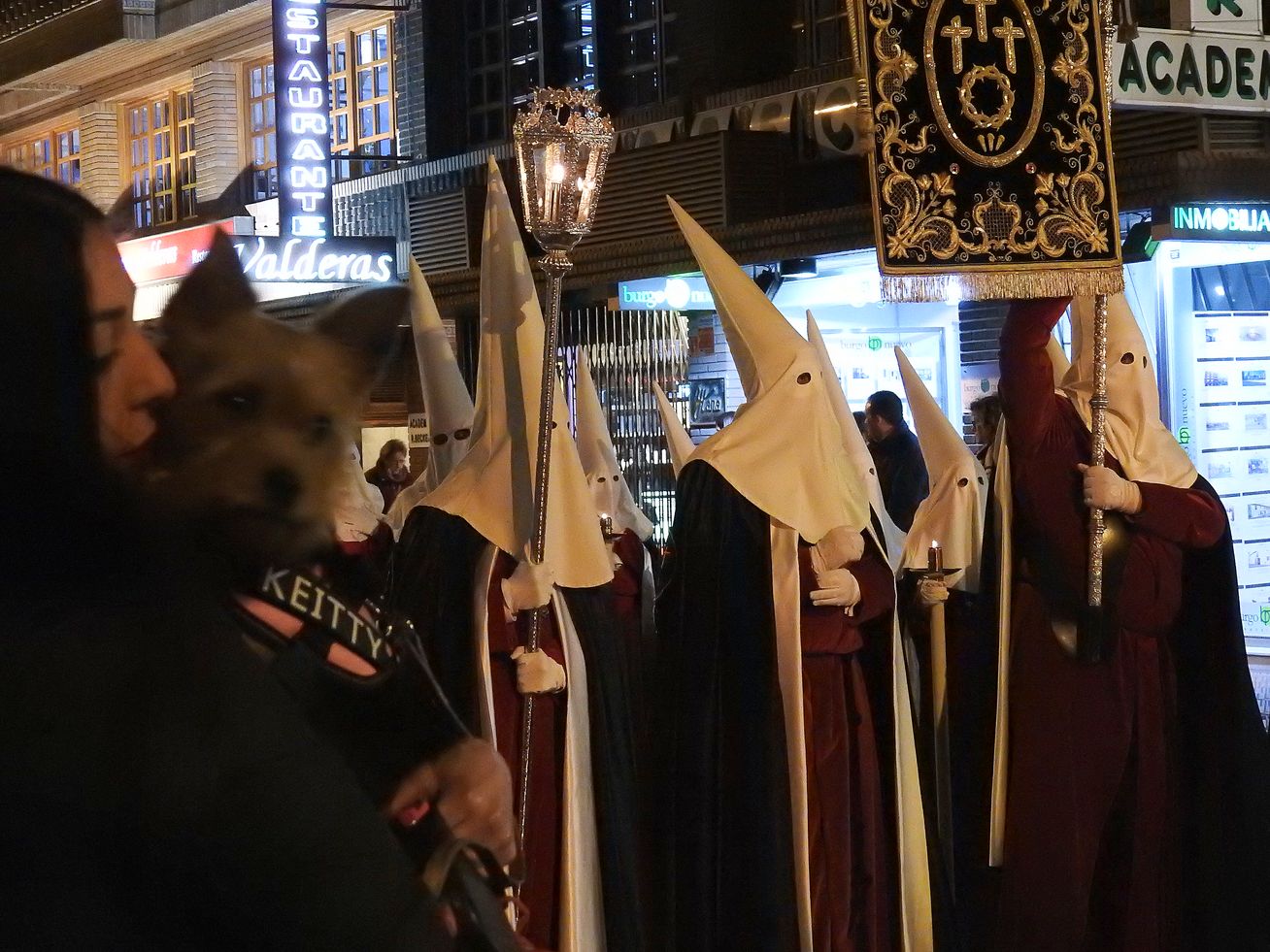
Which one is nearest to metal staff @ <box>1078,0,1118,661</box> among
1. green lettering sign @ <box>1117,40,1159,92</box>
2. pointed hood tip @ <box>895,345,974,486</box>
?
pointed hood tip @ <box>895,345,974,486</box>

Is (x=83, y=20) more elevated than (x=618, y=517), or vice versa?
(x=83, y=20)

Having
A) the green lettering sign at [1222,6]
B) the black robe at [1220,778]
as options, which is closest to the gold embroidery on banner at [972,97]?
the black robe at [1220,778]

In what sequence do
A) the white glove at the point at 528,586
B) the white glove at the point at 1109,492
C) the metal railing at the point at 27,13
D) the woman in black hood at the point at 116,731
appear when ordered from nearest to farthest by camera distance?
the woman in black hood at the point at 116,731
the white glove at the point at 1109,492
the white glove at the point at 528,586
the metal railing at the point at 27,13

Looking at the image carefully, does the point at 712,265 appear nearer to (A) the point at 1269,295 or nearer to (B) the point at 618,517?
(B) the point at 618,517

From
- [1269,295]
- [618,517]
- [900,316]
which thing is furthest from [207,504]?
[900,316]

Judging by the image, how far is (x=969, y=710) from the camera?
572 cm

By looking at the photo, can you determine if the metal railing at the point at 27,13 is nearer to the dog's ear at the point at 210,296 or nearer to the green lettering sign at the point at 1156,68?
the green lettering sign at the point at 1156,68

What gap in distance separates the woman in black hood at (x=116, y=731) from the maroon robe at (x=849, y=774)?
4198 mm

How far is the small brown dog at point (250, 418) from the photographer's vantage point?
4.39ft

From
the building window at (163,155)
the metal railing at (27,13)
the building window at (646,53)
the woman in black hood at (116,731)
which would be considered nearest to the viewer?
the woman in black hood at (116,731)

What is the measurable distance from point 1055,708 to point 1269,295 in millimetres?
6256

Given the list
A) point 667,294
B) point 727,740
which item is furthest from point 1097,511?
point 667,294

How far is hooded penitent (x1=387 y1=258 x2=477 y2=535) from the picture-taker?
5.98 metres

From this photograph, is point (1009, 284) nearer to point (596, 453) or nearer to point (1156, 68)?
point (1156, 68)
